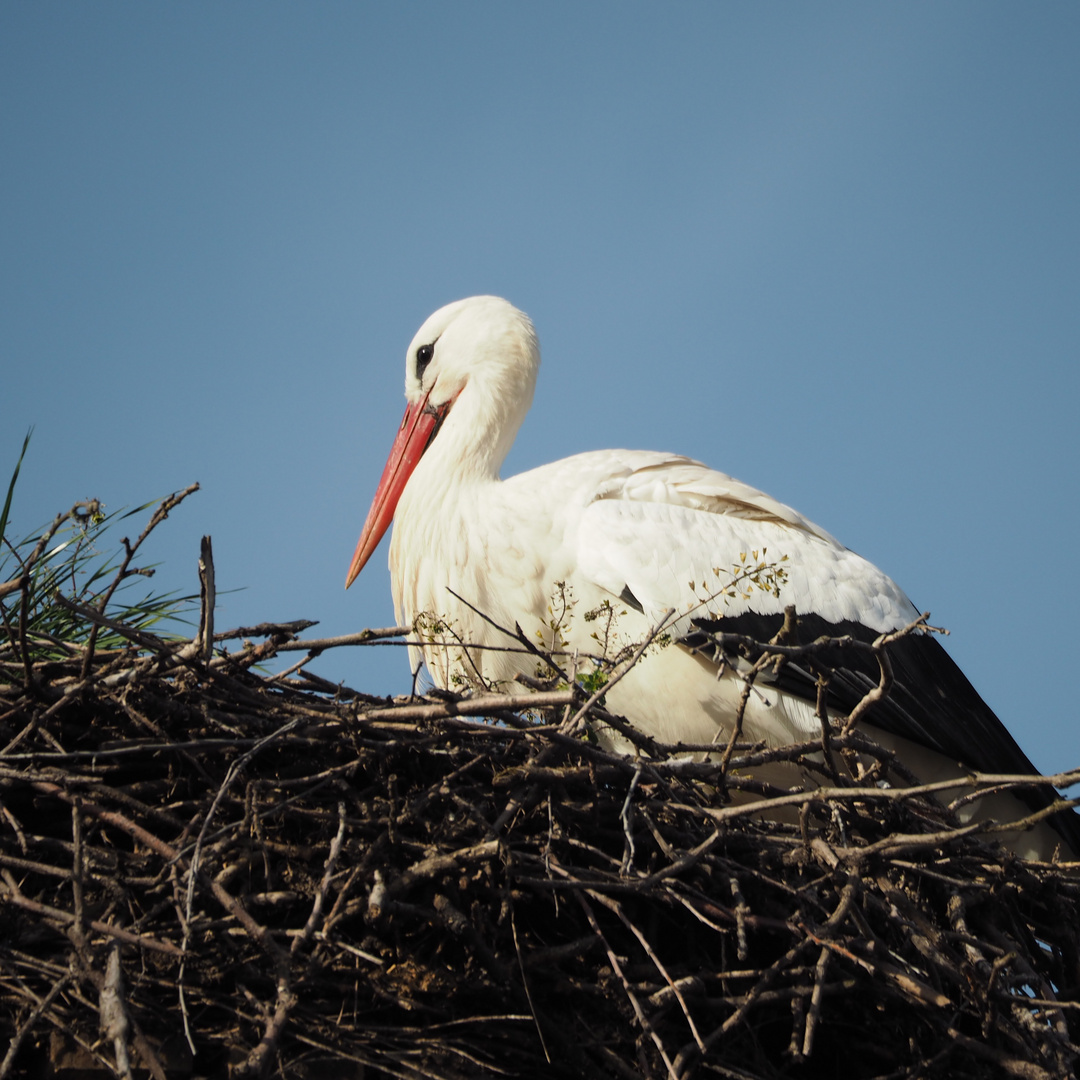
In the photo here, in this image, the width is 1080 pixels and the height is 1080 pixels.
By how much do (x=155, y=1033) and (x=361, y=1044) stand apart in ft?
1.05

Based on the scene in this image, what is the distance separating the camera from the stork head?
359cm

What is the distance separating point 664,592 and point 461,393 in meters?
1.28

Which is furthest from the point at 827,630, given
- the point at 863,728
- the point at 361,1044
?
the point at 361,1044

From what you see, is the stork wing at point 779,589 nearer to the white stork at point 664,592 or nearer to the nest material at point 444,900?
the white stork at point 664,592

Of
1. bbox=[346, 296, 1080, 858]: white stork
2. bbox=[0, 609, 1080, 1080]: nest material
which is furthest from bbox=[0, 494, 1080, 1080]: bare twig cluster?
bbox=[346, 296, 1080, 858]: white stork

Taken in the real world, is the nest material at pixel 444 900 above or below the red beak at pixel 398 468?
below

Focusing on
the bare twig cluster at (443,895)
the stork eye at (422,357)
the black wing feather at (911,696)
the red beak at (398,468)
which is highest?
the stork eye at (422,357)

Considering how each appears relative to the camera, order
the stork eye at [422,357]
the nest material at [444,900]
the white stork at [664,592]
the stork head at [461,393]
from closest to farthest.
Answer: the nest material at [444,900] < the white stork at [664,592] < the stork head at [461,393] < the stork eye at [422,357]

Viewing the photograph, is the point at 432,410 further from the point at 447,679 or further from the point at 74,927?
the point at 74,927

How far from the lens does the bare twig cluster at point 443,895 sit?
178cm

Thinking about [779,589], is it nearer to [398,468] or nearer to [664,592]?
[664,592]

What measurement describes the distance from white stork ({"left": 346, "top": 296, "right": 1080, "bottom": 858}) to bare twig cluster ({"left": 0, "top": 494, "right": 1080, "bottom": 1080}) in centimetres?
53

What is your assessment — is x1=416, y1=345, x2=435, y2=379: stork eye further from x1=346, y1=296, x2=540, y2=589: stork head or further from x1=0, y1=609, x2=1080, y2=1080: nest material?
x1=0, y1=609, x2=1080, y2=1080: nest material

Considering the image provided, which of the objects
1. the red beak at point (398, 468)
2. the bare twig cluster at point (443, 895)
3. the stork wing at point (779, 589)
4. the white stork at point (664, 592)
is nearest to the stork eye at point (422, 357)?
the red beak at point (398, 468)
